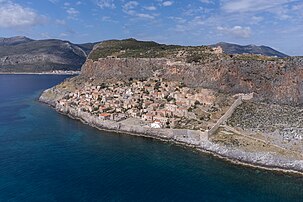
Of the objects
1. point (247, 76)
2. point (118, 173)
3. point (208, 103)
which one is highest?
point (247, 76)

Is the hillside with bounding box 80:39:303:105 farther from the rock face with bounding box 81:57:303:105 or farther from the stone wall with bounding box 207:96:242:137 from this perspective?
the stone wall with bounding box 207:96:242:137

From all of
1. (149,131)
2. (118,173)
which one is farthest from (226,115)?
(118,173)

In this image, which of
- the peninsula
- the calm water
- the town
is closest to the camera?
the calm water

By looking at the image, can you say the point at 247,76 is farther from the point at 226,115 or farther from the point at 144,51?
the point at 144,51

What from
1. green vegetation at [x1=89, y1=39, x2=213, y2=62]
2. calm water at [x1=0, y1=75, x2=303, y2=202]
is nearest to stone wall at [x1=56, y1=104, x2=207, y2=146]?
calm water at [x1=0, y1=75, x2=303, y2=202]

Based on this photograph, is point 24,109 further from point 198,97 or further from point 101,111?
point 198,97

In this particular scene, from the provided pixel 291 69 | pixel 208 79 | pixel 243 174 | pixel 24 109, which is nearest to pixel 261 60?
pixel 291 69
